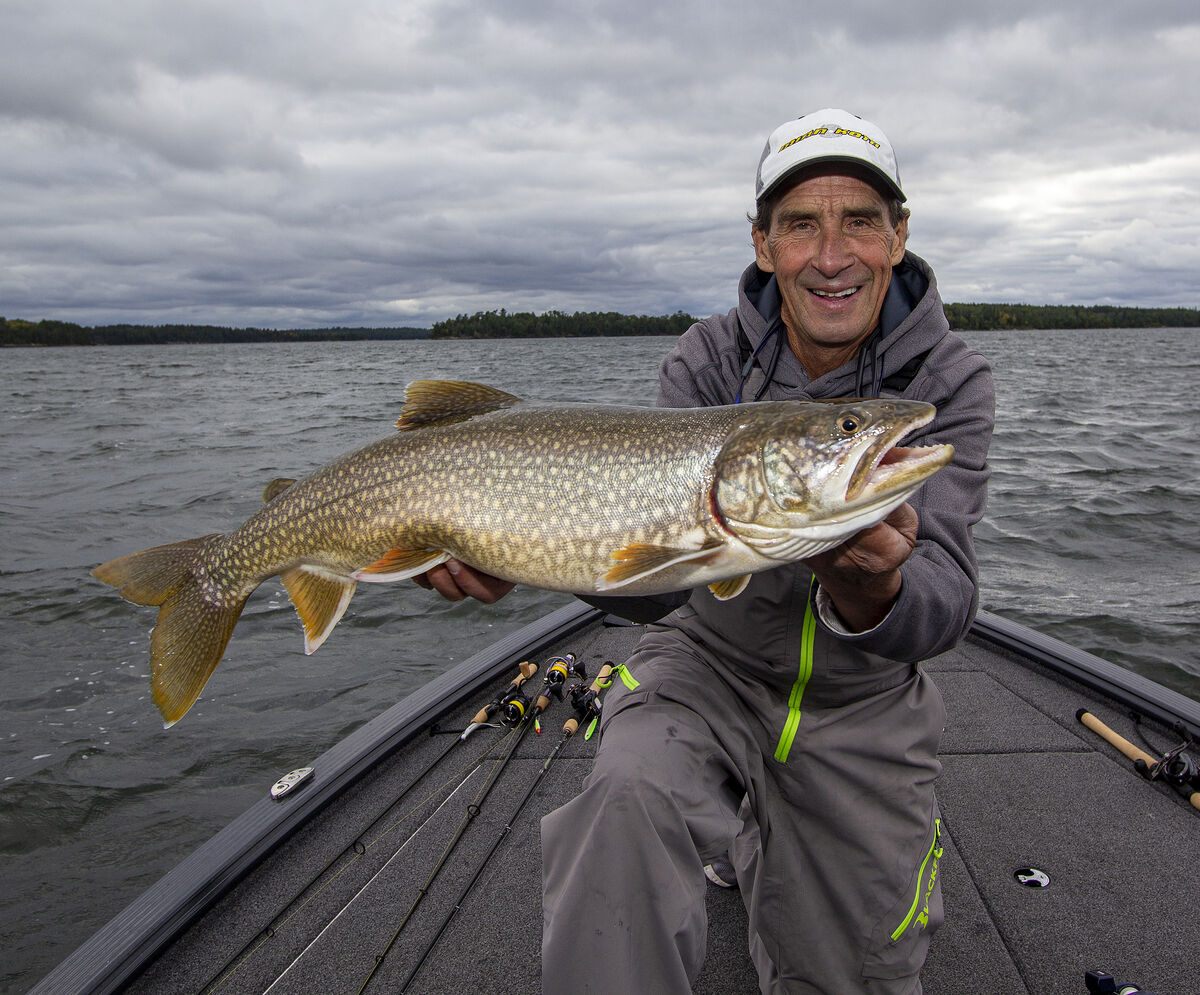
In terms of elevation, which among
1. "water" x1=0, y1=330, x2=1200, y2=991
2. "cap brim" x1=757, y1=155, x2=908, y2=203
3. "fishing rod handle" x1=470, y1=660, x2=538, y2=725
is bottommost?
"water" x1=0, y1=330, x2=1200, y2=991

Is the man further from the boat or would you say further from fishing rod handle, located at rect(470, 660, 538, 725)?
fishing rod handle, located at rect(470, 660, 538, 725)

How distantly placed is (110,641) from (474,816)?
21.3 feet

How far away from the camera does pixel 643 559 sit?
2.50 m

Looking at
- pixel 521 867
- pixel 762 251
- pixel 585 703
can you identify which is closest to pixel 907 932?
pixel 521 867

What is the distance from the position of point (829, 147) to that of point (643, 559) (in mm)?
1801

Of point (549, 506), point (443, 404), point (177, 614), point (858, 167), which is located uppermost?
point (858, 167)

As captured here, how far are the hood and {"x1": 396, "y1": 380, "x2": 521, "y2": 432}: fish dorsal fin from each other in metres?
1.14

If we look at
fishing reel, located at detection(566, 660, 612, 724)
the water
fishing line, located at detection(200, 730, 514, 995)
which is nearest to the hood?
fishing reel, located at detection(566, 660, 612, 724)

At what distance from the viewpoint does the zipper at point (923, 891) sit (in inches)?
102

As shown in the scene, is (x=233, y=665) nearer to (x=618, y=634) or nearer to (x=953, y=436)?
(x=618, y=634)

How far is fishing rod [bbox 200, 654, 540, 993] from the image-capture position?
8.91ft

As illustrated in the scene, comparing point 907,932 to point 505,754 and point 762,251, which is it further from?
point 762,251

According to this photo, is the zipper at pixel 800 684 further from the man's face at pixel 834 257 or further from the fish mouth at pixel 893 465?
the man's face at pixel 834 257

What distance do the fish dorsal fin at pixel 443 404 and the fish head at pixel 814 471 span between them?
991 mm
